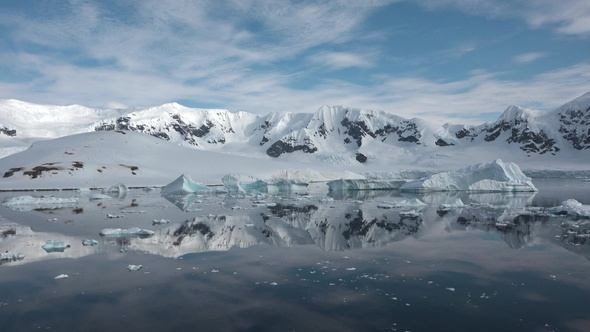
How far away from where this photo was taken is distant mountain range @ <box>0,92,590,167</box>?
12375cm

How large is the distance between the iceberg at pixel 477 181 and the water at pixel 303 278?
61.1 feet

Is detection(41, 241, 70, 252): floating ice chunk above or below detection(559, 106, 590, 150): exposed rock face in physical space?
below

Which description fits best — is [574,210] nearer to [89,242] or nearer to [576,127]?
[89,242]

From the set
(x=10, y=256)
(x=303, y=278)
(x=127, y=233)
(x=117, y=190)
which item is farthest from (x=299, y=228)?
(x=117, y=190)

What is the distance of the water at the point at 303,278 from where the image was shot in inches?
257

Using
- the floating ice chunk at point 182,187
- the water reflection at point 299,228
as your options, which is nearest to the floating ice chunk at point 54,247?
the water reflection at point 299,228

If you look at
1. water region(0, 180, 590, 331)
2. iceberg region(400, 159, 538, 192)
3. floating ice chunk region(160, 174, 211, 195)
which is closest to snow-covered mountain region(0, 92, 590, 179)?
iceberg region(400, 159, 538, 192)

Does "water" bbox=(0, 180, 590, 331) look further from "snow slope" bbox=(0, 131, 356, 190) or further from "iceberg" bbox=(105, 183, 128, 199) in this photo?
"snow slope" bbox=(0, 131, 356, 190)

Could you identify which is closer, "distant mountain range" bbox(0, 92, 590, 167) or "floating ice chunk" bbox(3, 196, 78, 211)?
"floating ice chunk" bbox(3, 196, 78, 211)

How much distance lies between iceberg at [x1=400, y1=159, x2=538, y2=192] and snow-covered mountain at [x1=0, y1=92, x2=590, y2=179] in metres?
73.3

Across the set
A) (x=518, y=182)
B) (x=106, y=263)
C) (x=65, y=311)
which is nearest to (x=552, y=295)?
(x=65, y=311)

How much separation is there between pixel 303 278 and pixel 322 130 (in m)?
147

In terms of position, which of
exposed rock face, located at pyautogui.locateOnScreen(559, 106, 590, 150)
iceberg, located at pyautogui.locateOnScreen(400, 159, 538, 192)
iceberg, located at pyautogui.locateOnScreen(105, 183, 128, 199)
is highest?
exposed rock face, located at pyautogui.locateOnScreen(559, 106, 590, 150)

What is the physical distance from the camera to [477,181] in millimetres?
36000
